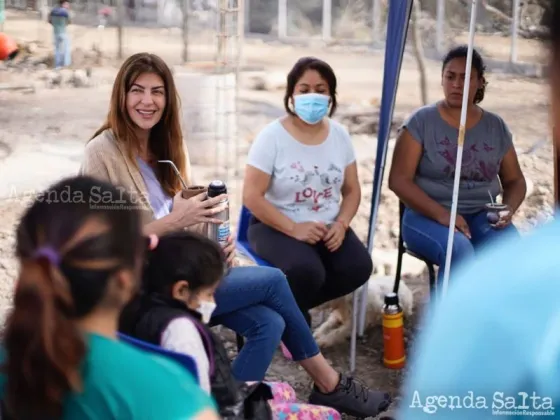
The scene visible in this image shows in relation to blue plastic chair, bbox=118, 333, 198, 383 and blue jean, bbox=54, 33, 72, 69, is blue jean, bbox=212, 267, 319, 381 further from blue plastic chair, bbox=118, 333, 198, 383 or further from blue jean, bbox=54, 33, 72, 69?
blue jean, bbox=54, 33, 72, 69

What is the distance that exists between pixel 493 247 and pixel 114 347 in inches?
27.7

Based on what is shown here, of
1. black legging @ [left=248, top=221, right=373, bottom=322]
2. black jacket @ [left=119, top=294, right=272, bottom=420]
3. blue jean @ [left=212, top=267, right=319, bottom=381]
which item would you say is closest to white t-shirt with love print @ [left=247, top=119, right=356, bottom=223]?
black legging @ [left=248, top=221, right=373, bottom=322]

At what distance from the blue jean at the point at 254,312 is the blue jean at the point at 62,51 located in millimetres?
11832

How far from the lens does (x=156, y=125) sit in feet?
9.78

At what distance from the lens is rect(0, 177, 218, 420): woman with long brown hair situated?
3.98ft

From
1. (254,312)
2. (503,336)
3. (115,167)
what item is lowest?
(254,312)

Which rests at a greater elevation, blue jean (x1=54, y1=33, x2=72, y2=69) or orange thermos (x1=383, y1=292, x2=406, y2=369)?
blue jean (x1=54, y1=33, x2=72, y2=69)

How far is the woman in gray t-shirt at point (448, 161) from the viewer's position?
3.54m

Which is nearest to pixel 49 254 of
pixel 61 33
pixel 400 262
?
pixel 400 262

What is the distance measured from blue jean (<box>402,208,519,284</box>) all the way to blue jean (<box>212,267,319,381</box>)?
89cm

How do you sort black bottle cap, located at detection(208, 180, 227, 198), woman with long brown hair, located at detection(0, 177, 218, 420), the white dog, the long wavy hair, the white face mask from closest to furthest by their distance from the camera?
woman with long brown hair, located at detection(0, 177, 218, 420), the white face mask, black bottle cap, located at detection(208, 180, 227, 198), the long wavy hair, the white dog

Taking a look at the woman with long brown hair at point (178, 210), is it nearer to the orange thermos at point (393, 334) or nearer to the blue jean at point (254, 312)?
the blue jean at point (254, 312)

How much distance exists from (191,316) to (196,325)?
33 millimetres

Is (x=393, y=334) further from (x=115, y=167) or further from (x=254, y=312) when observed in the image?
(x=115, y=167)
